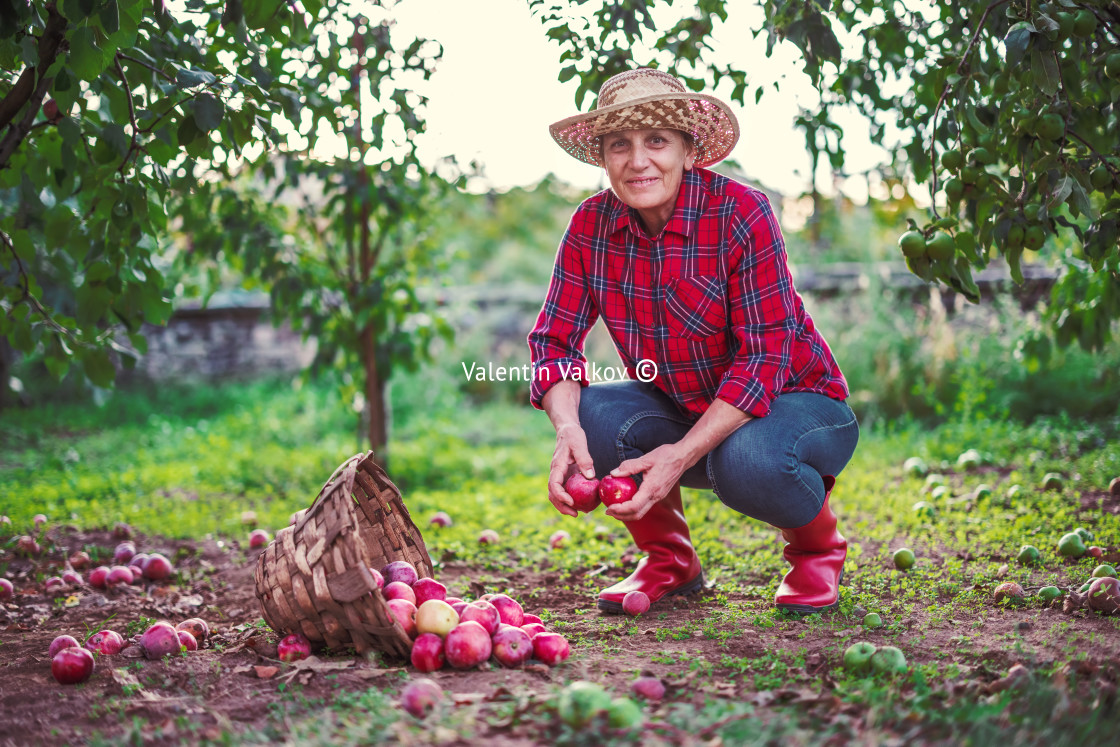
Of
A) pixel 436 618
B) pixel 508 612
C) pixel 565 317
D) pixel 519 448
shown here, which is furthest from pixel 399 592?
pixel 519 448

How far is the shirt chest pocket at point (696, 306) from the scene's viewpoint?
2611mm

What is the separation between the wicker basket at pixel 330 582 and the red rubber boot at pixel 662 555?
2.99ft

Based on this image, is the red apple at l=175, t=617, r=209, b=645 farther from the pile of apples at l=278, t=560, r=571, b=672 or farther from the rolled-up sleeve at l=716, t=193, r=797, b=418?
the rolled-up sleeve at l=716, t=193, r=797, b=418

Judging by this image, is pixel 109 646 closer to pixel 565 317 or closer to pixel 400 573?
pixel 400 573

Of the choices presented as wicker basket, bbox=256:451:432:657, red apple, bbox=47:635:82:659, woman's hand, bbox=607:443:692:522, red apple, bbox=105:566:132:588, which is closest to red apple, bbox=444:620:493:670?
wicker basket, bbox=256:451:432:657

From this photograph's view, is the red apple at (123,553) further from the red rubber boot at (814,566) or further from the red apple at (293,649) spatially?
the red rubber boot at (814,566)

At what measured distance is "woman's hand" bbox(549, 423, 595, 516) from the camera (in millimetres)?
2484

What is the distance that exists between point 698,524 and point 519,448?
8.41 feet

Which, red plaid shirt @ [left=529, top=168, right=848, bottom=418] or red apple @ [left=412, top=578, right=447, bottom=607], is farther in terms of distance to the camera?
red plaid shirt @ [left=529, top=168, right=848, bottom=418]

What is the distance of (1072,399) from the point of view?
5.76 metres

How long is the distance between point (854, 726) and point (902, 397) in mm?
5179

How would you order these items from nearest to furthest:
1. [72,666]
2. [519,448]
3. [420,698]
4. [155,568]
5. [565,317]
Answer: [420,698] → [72,666] → [565,317] → [155,568] → [519,448]

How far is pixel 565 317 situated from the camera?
9.28 ft

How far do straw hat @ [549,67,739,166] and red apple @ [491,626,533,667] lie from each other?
1475mm
